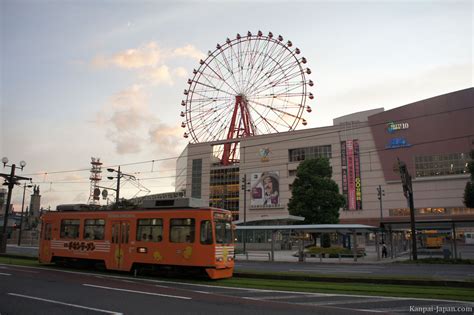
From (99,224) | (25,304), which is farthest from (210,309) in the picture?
(99,224)

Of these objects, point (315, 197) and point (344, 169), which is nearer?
point (315, 197)

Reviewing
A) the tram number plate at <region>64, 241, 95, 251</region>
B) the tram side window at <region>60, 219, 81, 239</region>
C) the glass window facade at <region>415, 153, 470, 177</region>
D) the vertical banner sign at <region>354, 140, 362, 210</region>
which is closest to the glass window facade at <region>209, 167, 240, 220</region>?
the vertical banner sign at <region>354, 140, 362, 210</region>

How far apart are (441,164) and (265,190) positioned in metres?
Result: 32.2

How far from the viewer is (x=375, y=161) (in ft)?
234

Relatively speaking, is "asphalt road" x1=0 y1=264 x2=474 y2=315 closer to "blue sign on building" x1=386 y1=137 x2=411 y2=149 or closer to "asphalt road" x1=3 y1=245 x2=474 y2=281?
"asphalt road" x1=3 y1=245 x2=474 y2=281

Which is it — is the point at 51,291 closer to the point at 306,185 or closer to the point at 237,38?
the point at 306,185

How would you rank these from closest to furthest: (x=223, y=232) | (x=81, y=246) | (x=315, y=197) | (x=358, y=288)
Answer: (x=358, y=288) < (x=223, y=232) < (x=81, y=246) < (x=315, y=197)

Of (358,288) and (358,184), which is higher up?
(358,184)

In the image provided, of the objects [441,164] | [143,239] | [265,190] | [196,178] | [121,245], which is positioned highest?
[196,178]

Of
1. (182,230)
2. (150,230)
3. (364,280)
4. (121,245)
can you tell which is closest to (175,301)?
(182,230)

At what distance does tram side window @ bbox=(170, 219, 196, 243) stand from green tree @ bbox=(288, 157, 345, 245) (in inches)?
1166

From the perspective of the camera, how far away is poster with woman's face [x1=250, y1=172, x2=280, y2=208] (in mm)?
78625

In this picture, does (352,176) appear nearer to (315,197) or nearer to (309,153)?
(309,153)

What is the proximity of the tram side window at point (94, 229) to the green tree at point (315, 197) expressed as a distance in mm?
29074
